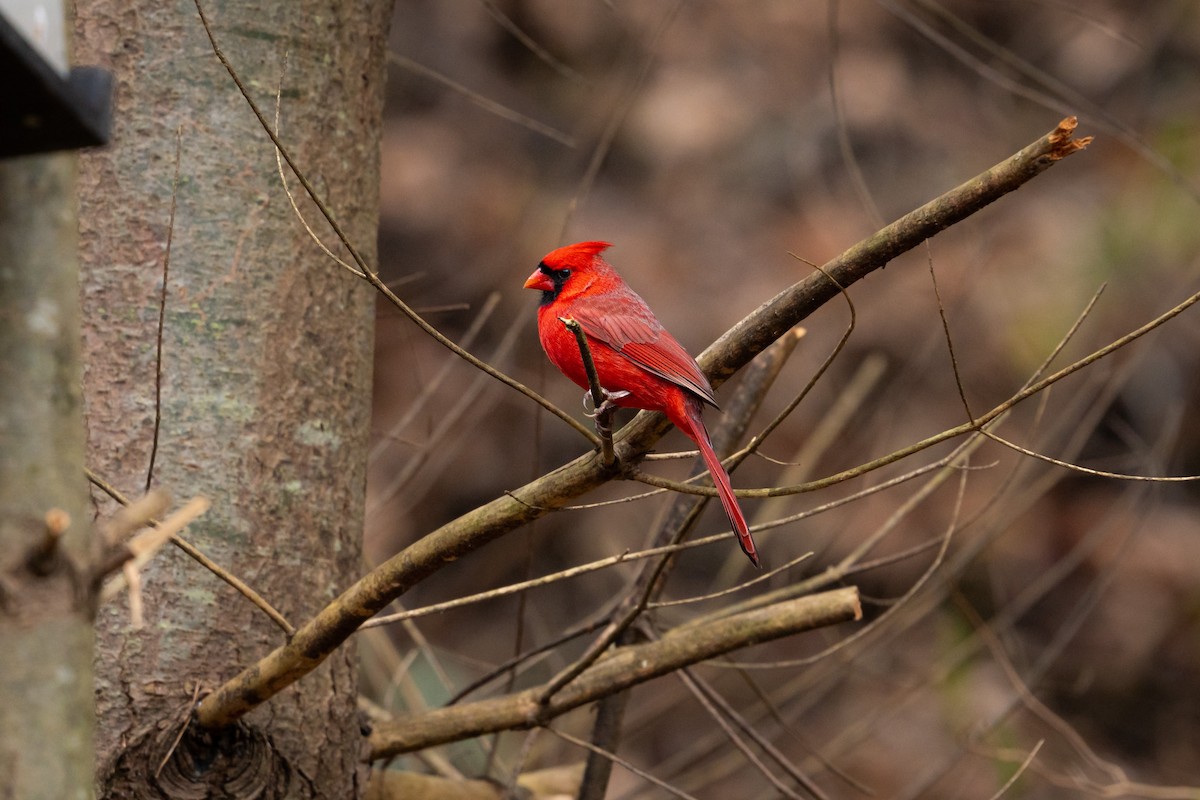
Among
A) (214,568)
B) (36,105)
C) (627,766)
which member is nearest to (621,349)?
(627,766)

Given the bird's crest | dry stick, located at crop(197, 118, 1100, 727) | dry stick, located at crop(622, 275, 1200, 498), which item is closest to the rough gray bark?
dry stick, located at crop(197, 118, 1100, 727)

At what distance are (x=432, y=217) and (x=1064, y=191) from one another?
11.0 feet

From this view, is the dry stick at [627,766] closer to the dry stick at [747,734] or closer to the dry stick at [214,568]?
the dry stick at [747,734]

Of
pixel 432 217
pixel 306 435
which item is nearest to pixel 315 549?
pixel 306 435

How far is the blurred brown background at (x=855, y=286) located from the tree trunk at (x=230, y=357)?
10.7 ft

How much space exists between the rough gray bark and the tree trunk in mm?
1030

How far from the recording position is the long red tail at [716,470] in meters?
2.21

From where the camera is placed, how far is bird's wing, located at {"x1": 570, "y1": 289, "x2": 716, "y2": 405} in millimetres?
2523

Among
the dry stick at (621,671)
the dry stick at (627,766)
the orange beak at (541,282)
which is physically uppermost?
the orange beak at (541,282)

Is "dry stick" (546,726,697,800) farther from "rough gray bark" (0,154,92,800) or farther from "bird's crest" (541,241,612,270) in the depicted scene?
"bird's crest" (541,241,612,270)

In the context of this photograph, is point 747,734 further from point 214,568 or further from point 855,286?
point 855,286

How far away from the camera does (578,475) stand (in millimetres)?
1933

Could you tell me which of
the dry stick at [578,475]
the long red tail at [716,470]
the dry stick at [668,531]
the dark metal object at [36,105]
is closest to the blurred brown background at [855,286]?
the dry stick at [668,531]

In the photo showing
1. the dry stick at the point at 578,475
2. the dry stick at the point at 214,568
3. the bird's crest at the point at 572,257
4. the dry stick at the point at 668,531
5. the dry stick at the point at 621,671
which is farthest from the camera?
the bird's crest at the point at 572,257
